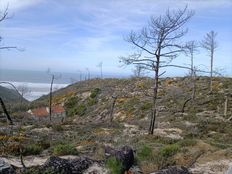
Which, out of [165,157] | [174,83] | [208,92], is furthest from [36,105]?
[165,157]

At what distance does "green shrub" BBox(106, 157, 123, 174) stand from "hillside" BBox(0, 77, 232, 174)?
0.98m

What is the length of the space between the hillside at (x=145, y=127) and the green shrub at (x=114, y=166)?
98 centimetres

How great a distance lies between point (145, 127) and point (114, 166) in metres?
16.4

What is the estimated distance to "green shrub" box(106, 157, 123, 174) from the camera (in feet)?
37.9

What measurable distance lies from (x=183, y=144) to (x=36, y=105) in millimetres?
46716

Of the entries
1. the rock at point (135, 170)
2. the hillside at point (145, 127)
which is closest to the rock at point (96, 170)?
the rock at point (135, 170)

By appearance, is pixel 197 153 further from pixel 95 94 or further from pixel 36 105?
pixel 36 105

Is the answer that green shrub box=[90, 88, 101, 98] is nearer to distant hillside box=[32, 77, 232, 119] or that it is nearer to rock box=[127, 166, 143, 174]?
distant hillside box=[32, 77, 232, 119]

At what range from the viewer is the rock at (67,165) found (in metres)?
10.9

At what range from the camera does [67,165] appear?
1123 centimetres

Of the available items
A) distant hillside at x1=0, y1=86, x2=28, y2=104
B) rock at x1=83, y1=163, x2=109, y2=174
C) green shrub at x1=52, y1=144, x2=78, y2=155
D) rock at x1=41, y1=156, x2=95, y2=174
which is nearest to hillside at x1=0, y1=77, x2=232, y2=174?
green shrub at x1=52, y1=144, x2=78, y2=155

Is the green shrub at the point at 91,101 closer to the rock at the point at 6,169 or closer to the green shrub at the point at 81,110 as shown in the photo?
the green shrub at the point at 81,110

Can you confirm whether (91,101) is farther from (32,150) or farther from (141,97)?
(32,150)

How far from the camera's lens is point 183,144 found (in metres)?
16.0
